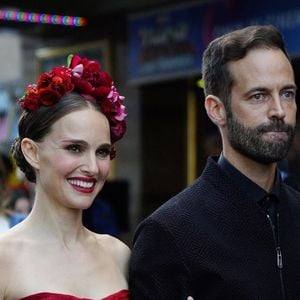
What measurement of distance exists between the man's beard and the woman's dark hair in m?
0.12

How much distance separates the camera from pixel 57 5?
8938 millimetres

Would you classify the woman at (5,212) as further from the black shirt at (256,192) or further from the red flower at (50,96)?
the black shirt at (256,192)

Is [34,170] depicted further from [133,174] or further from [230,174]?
[133,174]

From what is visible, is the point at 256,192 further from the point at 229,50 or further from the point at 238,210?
the point at 229,50

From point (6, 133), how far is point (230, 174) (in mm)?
8821

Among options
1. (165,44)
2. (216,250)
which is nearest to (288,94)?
(216,250)

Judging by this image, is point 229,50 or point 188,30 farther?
point 188,30

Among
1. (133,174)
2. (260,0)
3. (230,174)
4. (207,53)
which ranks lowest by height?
(133,174)

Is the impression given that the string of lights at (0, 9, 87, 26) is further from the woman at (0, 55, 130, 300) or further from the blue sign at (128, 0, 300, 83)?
the woman at (0, 55, 130, 300)

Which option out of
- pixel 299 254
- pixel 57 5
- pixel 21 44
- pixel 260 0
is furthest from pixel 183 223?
pixel 21 44

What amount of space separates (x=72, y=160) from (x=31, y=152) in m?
0.18

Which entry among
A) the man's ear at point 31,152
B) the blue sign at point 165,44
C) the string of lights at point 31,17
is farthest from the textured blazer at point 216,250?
the string of lights at point 31,17

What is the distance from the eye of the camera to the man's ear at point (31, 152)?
116 inches

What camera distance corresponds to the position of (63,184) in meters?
2.91
